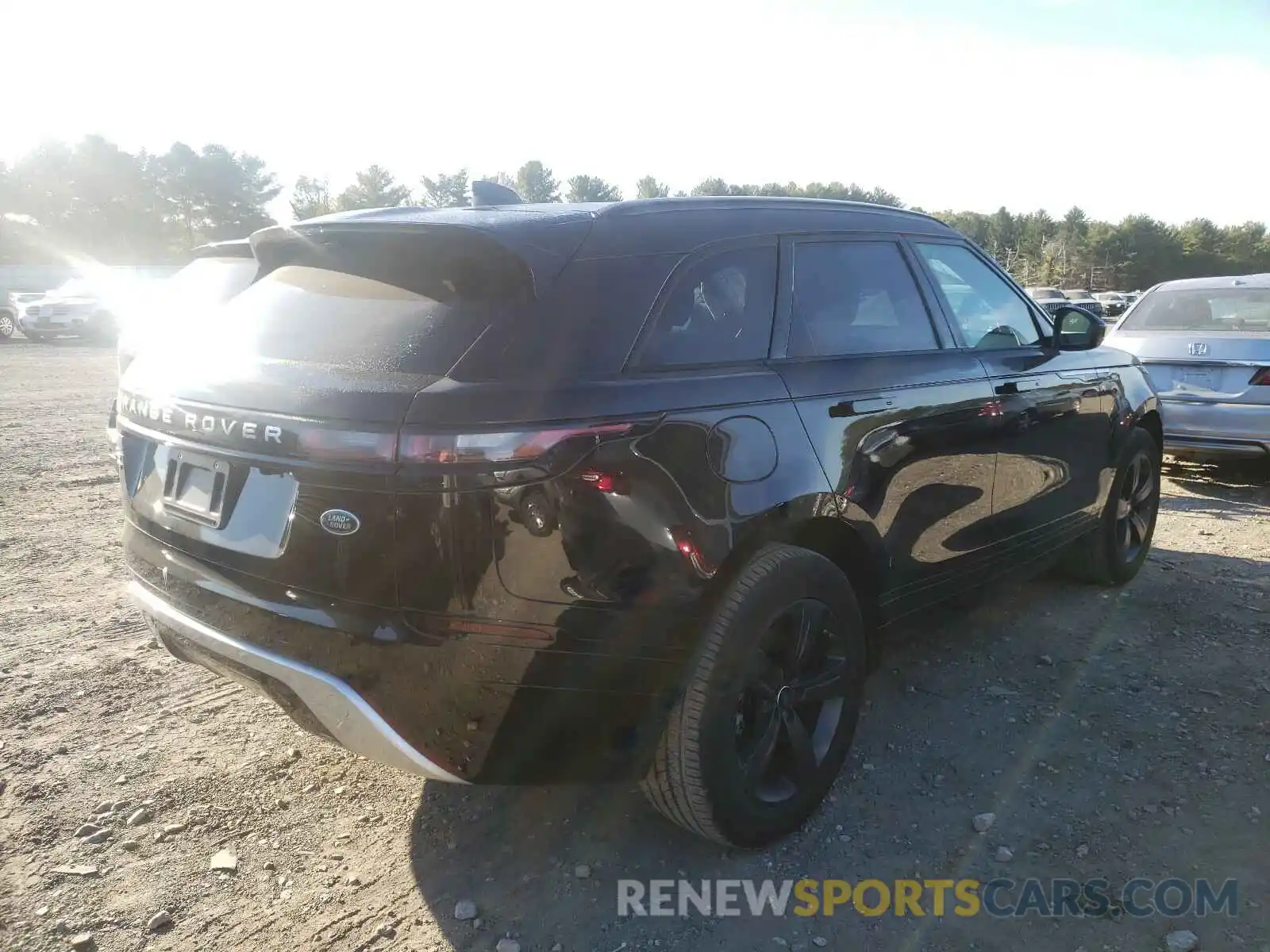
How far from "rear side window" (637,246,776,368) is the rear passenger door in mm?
75

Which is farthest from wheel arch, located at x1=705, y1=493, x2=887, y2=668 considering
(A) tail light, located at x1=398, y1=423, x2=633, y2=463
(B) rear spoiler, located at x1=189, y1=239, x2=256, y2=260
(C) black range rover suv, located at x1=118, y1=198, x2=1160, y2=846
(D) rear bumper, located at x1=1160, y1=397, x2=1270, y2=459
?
(D) rear bumper, located at x1=1160, y1=397, x2=1270, y2=459

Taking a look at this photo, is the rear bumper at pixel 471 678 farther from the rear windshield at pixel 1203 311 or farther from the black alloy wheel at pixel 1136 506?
the rear windshield at pixel 1203 311

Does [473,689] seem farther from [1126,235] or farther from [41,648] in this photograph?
[1126,235]

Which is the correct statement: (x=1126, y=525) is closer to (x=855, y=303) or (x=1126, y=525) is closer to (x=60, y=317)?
(x=855, y=303)

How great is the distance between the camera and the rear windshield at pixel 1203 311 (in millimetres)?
6883

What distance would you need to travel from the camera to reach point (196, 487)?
7.84 ft

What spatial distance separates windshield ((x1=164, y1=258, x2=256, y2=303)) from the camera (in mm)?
4309

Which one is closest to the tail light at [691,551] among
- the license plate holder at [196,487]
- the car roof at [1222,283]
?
the license plate holder at [196,487]

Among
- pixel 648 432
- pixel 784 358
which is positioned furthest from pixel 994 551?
pixel 648 432

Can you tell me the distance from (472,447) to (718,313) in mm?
891

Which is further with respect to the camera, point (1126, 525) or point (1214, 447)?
point (1214, 447)

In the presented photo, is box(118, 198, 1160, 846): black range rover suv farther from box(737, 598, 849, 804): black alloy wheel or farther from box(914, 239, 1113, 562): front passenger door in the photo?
box(914, 239, 1113, 562): front passenger door

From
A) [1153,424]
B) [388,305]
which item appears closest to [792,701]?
[388,305]

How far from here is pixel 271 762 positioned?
3033 mm
